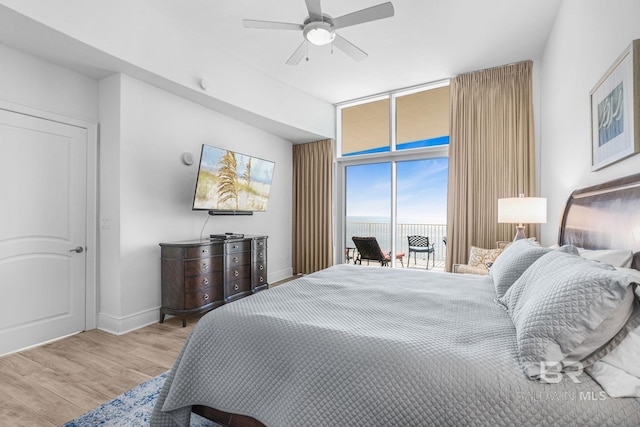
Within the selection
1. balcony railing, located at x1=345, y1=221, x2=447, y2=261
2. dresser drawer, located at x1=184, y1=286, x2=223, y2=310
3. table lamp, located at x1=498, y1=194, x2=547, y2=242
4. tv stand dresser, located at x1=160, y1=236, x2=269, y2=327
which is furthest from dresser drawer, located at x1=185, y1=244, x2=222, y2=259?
table lamp, located at x1=498, y1=194, x2=547, y2=242

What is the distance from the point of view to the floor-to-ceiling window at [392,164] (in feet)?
15.4

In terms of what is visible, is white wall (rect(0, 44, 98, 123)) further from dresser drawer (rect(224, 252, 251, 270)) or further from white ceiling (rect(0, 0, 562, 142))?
dresser drawer (rect(224, 252, 251, 270))

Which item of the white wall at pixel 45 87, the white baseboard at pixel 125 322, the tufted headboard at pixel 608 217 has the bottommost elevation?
the white baseboard at pixel 125 322

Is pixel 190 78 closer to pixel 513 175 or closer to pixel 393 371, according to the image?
pixel 393 371

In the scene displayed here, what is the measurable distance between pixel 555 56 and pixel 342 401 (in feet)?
12.0

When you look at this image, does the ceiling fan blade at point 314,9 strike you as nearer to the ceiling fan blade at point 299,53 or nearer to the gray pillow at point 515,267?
the ceiling fan blade at point 299,53

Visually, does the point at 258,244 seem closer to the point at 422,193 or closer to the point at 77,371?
the point at 77,371

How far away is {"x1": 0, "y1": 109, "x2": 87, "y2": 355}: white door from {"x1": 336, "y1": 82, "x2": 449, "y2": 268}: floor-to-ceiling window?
12.1 ft

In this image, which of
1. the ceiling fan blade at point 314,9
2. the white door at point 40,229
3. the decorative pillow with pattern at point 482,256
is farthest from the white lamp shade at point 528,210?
the white door at point 40,229

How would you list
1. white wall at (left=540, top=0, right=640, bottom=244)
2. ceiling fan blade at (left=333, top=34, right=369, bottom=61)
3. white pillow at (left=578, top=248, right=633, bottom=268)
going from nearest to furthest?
1. white pillow at (left=578, top=248, right=633, bottom=268)
2. white wall at (left=540, top=0, right=640, bottom=244)
3. ceiling fan blade at (left=333, top=34, right=369, bottom=61)

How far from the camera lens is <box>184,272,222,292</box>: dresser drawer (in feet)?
10.5

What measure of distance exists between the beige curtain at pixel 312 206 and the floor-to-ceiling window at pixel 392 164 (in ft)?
0.87

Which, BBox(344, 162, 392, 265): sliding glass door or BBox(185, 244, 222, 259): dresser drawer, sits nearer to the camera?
BBox(185, 244, 222, 259): dresser drawer

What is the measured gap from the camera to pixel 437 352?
43.1 inches
